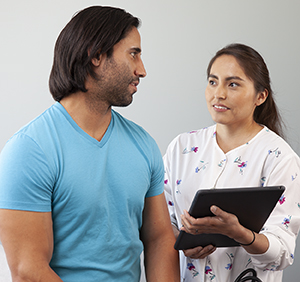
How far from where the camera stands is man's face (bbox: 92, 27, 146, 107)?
1125 millimetres

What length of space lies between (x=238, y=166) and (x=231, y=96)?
0.89 feet

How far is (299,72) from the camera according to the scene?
2.24 metres

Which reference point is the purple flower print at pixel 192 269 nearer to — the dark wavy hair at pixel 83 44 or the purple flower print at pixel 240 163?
the purple flower print at pixel 240 163

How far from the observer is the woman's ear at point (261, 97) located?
62.3 inches

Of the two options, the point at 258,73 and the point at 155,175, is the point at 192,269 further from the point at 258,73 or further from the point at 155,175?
the point at 258,73

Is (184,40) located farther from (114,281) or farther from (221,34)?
(114,281)

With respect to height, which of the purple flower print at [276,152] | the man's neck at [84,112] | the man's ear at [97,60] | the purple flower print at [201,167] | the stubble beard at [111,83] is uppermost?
the man's ear at [97,60]

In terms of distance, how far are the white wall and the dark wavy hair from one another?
127cm

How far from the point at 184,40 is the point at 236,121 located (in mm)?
999

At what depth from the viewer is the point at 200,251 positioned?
53.7 inches

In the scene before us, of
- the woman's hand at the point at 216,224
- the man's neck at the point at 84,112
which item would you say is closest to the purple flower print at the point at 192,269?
the woman's hand at the point at 216,224

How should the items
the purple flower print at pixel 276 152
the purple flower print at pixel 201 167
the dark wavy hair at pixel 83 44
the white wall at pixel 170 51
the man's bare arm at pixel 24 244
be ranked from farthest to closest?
the white wall at pixel 170 51
the purple flower print at pixel 201 167
the purple flower print at pixel 276 152
the dark wavy hair at pixel 83 44
the man's bare arm at pixel 24 244

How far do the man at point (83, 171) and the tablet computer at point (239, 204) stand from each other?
16 centimetres

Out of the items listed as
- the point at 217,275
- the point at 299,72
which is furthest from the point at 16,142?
the point at 299,72
